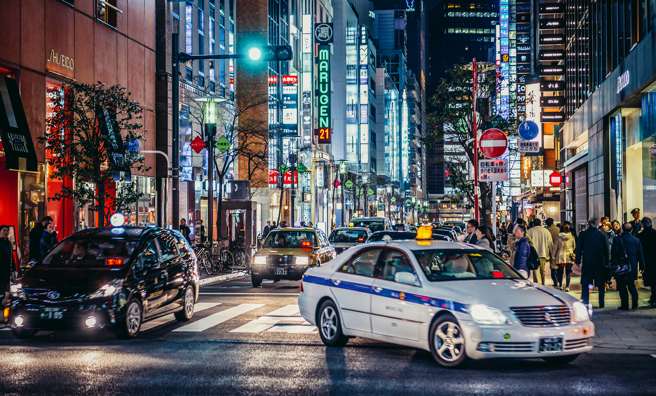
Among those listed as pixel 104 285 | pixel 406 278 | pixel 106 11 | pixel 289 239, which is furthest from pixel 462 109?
pixel 406 278

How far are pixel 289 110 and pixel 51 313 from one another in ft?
152

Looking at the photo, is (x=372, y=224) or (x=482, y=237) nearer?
(x=482, y=237)

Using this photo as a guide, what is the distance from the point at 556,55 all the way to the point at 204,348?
39.6 m

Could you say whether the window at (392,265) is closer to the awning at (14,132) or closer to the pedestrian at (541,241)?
the pedestrian at (541,241)

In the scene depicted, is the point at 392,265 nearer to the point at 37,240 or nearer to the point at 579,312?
the point at 579,312

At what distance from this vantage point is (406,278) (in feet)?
30.8

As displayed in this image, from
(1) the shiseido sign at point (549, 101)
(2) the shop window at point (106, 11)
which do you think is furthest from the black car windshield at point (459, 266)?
(1) the shiseido sign at point (549, 101)

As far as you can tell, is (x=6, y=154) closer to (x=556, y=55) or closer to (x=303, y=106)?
(x=556, y=55)

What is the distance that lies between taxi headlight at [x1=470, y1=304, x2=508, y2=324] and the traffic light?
37.0 feet

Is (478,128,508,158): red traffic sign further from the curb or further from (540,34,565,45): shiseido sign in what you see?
(540,34,565,45): shiseido sign

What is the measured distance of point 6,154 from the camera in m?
21.9

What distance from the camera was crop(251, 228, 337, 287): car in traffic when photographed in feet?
68.2

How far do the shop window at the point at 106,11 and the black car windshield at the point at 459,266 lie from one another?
2328cm

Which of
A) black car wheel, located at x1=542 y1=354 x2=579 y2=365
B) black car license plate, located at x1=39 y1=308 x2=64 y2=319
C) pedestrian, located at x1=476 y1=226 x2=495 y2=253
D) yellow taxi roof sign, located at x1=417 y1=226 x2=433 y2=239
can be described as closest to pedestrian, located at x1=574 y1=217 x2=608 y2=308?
pedestrian, located at x1=476 y1=226 x2=495 y2=253
